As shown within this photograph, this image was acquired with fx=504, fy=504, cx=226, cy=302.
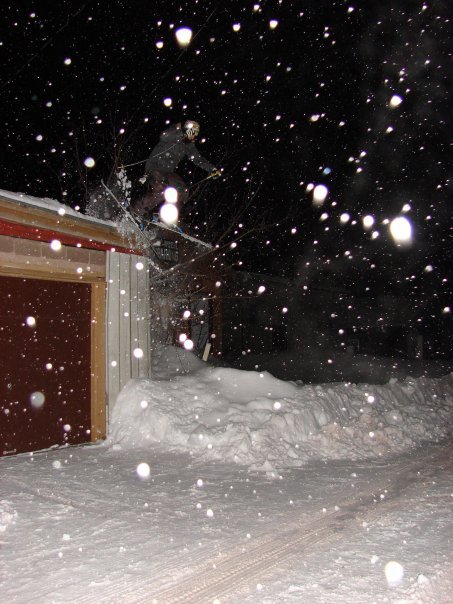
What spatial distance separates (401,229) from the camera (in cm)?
2711

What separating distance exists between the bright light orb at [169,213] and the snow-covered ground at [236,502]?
456 cm

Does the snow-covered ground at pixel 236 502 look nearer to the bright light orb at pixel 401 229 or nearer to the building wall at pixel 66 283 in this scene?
the building wall at pixel 66 283

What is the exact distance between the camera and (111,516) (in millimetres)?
4762

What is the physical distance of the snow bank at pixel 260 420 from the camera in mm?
7078

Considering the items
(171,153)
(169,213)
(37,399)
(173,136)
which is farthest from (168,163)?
(37,399)

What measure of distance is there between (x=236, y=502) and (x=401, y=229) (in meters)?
24.6

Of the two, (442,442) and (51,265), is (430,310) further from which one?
(51,265)

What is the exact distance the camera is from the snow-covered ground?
139 inches

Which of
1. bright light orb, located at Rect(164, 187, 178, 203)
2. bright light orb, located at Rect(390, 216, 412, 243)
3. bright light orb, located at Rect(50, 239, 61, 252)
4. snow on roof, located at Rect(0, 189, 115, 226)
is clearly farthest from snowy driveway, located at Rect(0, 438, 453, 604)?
bright light orb, located at Rect(390, 216, 412, 243)

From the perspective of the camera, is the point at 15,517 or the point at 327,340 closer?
the point at 15,517

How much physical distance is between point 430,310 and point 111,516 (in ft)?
90.6

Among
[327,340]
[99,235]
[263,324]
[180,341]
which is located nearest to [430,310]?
[327,340]

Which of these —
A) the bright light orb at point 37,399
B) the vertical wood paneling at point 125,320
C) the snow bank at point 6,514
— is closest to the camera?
the snow bank at point 6,514

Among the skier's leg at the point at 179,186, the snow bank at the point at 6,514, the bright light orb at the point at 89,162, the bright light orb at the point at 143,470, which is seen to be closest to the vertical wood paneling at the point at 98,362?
the bright light orb at the point at 143,470
